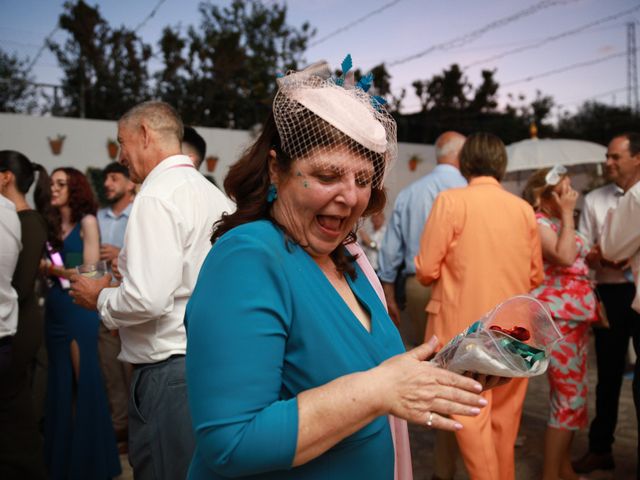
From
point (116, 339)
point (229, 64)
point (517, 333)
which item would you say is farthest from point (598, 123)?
point (517, 333)

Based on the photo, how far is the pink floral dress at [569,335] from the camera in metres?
3.58

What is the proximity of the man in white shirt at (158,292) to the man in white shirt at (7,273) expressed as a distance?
21.0 inches

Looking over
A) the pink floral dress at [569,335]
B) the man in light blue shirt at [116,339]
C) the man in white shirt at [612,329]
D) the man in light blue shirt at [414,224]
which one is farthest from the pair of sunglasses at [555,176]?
the man in light blue shirt at [116,339]

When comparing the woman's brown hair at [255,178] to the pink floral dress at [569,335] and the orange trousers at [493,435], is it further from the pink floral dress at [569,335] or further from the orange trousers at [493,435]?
the pink floral dress at [569,335]

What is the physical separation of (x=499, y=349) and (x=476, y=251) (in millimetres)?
2067

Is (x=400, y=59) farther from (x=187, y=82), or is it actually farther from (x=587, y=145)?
(x=587, y=145)

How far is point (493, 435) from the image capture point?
3348 mm

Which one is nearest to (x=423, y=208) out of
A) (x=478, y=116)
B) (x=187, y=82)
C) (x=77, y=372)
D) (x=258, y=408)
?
(x=77, y=372)

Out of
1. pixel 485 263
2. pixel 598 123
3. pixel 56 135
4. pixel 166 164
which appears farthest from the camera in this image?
pixel 598 123

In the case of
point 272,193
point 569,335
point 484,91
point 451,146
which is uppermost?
point 484,91

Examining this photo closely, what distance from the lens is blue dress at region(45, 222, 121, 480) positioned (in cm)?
356

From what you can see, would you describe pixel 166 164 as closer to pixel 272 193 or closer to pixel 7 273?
pixel 7 273

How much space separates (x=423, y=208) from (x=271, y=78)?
13.8 metres

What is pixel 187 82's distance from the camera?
15711 millimetres
